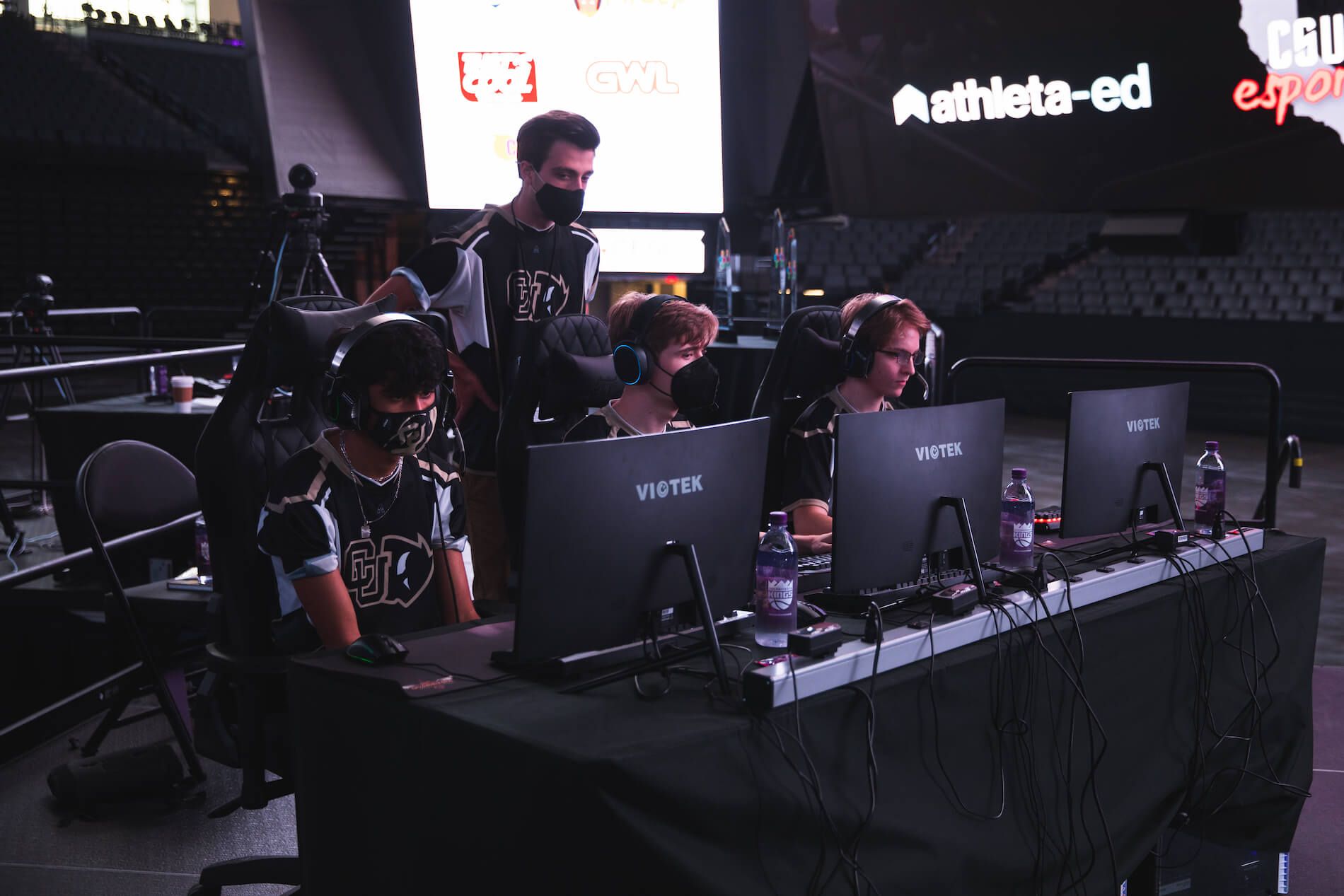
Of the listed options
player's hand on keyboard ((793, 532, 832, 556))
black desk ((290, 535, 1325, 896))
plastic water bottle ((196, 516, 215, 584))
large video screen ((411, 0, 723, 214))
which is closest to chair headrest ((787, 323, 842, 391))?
player's hand on keyboard ((793, 532, 832, 556))

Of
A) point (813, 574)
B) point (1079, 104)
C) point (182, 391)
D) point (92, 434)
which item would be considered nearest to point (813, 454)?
point (813, 574)

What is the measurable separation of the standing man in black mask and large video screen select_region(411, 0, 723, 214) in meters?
2.31

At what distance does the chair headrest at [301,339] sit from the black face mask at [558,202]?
35.3 inches

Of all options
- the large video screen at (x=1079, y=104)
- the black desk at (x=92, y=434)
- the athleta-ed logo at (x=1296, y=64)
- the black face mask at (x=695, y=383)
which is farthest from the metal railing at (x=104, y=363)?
the athleta-ed logo at (x=1296, y=64)

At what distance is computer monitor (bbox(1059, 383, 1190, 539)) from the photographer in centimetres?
219

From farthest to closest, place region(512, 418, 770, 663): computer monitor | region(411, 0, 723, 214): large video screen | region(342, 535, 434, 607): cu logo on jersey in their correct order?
region(411, 0, 723, 214): large video screen → region(342, 535, 434, 607): cu logo on jersey → region(512, 418, 770, 663): computer monitor

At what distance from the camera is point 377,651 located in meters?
1.51

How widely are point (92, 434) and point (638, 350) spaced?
3070mm

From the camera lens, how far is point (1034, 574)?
1.98 metres

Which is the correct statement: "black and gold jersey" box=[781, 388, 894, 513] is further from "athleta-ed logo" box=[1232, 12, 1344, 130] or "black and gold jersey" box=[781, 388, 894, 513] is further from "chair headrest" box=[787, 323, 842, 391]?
"athleta-ed logo" box=[1232, 12, 1344, 130]

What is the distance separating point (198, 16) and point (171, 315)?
20.3 ft

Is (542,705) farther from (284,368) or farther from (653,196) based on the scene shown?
(653,196)

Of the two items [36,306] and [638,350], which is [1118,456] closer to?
[638,350]

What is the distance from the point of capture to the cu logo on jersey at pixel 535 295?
2.76m
